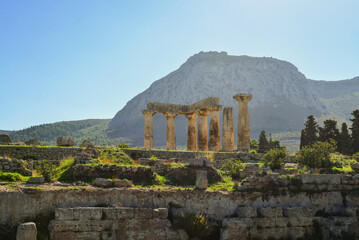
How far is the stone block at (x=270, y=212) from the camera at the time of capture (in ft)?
47.0

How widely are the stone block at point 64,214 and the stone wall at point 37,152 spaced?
12.7m

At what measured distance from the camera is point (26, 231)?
36.0 ft

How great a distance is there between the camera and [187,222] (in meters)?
13.4

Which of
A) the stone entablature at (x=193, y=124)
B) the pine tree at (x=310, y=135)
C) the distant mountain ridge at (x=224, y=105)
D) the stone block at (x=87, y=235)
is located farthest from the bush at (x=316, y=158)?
the distant mountain ridge at (x=224, y=105)

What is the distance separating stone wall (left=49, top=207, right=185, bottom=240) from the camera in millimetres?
11977

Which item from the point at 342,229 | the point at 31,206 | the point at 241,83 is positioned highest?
the point at 241,83

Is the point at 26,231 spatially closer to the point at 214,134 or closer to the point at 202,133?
the point at 214,134

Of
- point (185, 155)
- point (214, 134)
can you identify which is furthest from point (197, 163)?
point (214, 134)

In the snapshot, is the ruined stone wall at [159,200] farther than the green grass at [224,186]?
No

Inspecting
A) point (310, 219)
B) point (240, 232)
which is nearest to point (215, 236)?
point (240, 232)

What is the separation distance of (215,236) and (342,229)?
18.5ft

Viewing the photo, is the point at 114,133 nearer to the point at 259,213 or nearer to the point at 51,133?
the point at 51,133

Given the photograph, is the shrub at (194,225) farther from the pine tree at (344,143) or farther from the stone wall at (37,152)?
the pine tree at (344,143)

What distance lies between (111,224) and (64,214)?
167 centimetres
